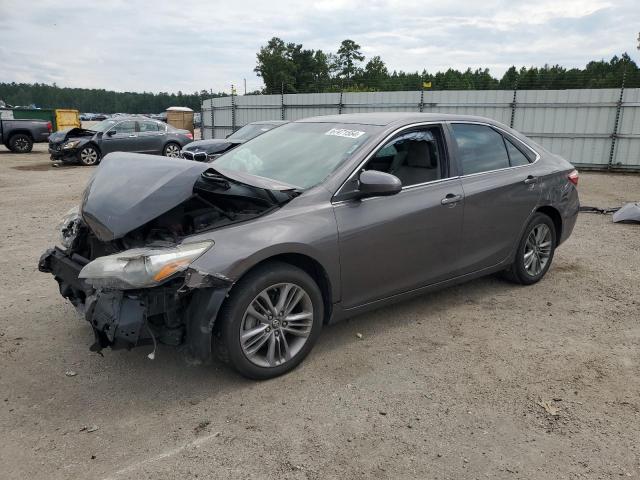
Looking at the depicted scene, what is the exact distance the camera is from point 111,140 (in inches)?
654

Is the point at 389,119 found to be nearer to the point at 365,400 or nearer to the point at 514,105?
the point at 365,400

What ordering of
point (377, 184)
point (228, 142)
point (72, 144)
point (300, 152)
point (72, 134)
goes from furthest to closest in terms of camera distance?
point (72, 134) < point (72, 144) < point (228, 142) < point (300, 152) < point (377, 184)

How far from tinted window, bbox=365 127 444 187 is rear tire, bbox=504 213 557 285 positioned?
134 centimetres

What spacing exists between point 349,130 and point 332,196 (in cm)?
81

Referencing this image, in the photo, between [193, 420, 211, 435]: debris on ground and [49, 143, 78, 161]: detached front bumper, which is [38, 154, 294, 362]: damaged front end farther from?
[49, 143, 78, 161]: detached front bumper

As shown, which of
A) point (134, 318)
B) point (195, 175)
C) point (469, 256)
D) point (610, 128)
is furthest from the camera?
point (610, 128)

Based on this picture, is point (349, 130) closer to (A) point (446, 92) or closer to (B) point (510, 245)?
(B) point (510, 245)

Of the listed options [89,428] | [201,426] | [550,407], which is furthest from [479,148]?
[89,428]

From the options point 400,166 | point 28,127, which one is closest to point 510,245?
point 400,166

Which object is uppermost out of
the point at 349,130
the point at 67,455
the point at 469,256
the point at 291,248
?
the point at 349,130

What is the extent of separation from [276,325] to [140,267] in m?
0.93

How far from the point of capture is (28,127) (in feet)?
66.8

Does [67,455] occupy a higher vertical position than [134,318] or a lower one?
lower

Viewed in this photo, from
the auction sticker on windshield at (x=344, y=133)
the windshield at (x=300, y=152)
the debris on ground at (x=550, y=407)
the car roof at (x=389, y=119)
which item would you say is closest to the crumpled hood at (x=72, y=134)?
the windshield at (x=300, y=152)
